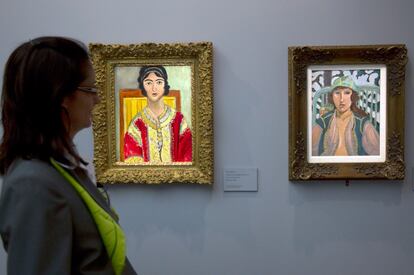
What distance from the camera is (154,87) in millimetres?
1768

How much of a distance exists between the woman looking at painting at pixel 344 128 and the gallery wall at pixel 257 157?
144 mm

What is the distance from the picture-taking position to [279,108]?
1771 millimetres

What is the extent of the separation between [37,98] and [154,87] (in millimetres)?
979

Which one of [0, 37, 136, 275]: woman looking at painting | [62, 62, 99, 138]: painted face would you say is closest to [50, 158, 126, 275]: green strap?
[0, 37, 136, 275]: woman looking at painting

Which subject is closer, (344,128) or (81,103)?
(81,103)

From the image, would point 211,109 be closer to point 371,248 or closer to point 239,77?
point 239,77

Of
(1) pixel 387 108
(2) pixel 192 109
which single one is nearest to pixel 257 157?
(2) pixel 192 109

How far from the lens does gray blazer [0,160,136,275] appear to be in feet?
2.47

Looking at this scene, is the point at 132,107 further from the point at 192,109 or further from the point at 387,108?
the point at 387,108

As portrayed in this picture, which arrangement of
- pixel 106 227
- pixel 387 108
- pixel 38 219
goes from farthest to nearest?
pixel 387 108
pixel 106 227
pixel 38 219

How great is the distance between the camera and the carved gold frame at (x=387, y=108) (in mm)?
1707

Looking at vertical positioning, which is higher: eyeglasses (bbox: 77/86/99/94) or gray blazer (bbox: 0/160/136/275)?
eyeglasses (bbox: 77/86/99/94)

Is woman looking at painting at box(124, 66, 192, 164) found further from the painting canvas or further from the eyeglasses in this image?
the eyeglasses

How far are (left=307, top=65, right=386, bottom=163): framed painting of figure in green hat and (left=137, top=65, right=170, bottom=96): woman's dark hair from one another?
621 mm
